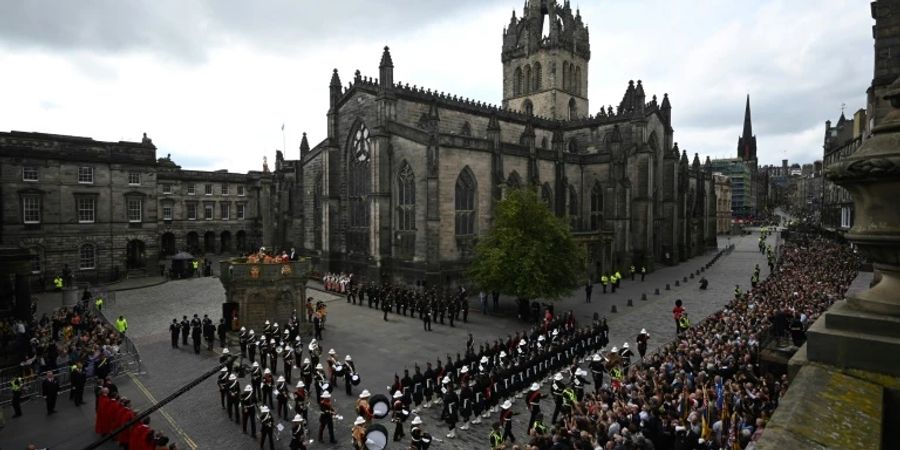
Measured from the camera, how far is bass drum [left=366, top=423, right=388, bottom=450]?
10.7 metres

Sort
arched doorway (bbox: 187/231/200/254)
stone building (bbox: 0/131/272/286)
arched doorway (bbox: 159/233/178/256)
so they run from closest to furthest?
1. stone building (bbox: 0/131/272/286)
2. arched doorway (bbox: 159/233/178/256)
3. arched doorway (bbox: 187/231/200/254)

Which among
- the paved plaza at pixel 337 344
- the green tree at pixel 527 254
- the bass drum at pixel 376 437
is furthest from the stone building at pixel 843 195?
the bass drum at pixel 376 437

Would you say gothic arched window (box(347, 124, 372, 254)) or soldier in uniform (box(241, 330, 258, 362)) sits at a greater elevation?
gothic arched window (box(347, 124, 372, 254))

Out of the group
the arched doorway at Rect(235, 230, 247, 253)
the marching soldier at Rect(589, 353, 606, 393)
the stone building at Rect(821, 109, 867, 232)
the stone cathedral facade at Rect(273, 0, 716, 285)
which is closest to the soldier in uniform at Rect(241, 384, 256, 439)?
the marching soldier at Rect(589, 353, 606, 393)

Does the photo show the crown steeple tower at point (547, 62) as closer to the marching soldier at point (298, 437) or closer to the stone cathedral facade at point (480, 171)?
the stone cathedral facade at point (480, 171)

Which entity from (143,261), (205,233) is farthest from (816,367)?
(205,233)

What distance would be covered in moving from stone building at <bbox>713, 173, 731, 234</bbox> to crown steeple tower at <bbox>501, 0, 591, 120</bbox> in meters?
57.6

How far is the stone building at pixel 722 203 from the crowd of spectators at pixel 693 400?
96.1 metres

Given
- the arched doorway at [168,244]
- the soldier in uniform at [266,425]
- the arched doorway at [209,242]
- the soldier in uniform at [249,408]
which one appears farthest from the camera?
the arched doorway at [209,242]

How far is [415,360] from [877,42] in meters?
36.0

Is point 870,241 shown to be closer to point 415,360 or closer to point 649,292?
point 415,360

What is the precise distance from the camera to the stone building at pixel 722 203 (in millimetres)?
103750

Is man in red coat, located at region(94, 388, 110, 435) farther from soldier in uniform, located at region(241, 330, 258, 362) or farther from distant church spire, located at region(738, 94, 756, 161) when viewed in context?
distant church spire, located at region(738, 94, 756, 161)

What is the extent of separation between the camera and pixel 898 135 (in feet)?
11.2
